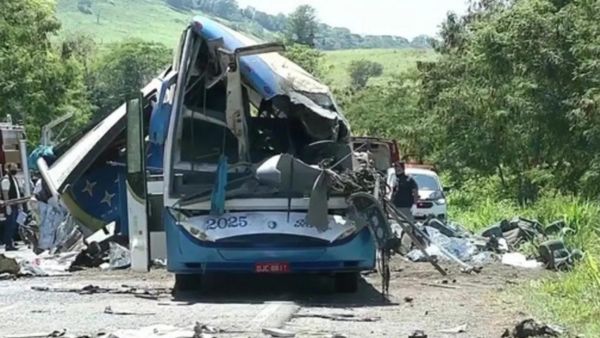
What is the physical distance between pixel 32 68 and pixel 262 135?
3055 centimetres

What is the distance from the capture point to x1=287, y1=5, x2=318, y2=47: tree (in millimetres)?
105625

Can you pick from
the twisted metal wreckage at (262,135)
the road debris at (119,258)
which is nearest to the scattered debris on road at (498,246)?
the twisted metal wreckage at (262,135)

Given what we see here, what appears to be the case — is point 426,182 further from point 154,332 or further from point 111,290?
point 154,332

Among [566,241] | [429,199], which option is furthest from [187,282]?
[429,199]

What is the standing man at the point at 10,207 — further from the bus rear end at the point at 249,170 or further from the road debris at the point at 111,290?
the bus rear end at the point at 249,170

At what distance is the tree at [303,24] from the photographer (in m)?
106

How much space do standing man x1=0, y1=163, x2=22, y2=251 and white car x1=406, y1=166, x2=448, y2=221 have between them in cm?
872

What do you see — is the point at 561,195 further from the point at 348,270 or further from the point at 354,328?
the point at 354,328

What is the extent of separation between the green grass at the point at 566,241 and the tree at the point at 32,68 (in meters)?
16.4

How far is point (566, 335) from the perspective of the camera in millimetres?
9797

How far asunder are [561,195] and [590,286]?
16.0m

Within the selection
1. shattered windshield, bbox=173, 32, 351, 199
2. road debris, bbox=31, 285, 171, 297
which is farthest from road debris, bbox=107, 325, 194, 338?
road debris, bbox=31, 285, 171, 297

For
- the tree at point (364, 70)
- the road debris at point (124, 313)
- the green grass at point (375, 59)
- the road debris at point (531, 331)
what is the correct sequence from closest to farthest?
the road debris at point (531, 331), the road debris at point (124, 313), the tree at point (364, 70), the green grass at point (375, 59)

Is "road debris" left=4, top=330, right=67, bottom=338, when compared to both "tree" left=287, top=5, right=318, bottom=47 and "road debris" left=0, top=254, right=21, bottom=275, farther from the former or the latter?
"tree" left=287, top=5, right=318, bottom=47
